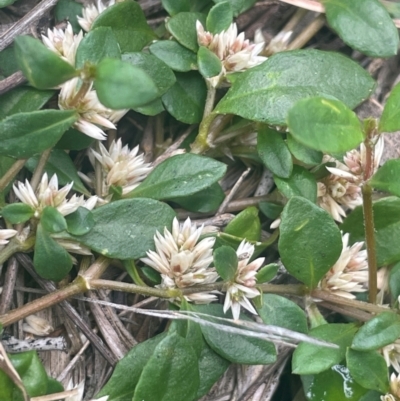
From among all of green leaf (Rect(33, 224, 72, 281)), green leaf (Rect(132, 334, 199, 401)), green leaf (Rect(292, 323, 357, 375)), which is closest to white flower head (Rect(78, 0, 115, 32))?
green leaf (Rect(33, 224, 72, 281))

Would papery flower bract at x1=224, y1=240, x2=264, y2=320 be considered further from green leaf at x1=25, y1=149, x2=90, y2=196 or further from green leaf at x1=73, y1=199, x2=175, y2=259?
green leaf at x1=25, y1=149, x2=90, y2=196

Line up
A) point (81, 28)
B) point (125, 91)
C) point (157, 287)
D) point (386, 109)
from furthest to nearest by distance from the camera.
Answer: point (81, 28), point (157, 287), point (386, 109), point (125, 91)

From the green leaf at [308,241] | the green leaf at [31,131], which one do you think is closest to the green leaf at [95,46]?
the green leaf at [31,131]

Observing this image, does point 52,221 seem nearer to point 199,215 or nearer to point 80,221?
point 80,221

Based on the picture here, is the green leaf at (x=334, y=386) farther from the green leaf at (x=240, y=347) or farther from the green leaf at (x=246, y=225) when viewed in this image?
the green leaf at (x=246, y=225)

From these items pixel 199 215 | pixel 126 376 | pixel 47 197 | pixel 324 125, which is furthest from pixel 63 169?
pixel 324 125

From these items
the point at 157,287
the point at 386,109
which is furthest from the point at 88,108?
the point at 386,109

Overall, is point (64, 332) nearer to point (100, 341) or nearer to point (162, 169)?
point (100, 341)
